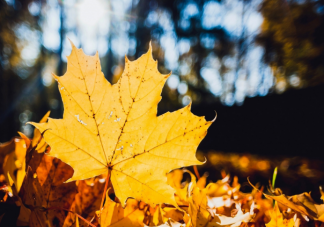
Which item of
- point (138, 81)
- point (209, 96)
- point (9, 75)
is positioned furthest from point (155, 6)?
point (138, 81)

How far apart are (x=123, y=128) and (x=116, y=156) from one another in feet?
0.24

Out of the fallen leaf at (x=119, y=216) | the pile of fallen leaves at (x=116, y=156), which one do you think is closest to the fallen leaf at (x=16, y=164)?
the pile of fallen leaves at (x=116, y=156)

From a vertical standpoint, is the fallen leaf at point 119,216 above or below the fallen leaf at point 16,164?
below

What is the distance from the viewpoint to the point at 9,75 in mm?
15320

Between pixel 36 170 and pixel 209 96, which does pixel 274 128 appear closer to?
pixel 36 170

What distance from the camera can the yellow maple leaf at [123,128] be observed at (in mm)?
488

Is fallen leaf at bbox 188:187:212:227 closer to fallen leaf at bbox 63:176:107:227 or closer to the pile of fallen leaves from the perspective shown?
the pile of fallen leaves

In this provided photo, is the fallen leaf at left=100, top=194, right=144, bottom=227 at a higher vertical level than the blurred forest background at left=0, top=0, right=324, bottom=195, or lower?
lower

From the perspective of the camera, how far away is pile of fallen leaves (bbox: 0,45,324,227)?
464 millimetres

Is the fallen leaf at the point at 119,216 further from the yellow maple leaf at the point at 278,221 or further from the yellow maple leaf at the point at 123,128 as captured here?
the yellow maple leaf at the point at 278,221

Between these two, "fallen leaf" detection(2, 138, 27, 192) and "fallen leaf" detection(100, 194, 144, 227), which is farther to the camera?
"fallen leaf" detection(2, 138, 27, 192)

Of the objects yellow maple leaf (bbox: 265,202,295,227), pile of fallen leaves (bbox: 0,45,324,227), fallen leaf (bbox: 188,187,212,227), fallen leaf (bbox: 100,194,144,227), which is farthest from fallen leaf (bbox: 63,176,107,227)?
yellow maple leaf (bbox: 265,202,295,227)

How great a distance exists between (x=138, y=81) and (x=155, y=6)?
46.3 ft

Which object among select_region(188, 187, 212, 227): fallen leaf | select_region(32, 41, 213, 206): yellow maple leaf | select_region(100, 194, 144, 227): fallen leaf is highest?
select_region(32, 41, 213, 206): yellow maple leaf
